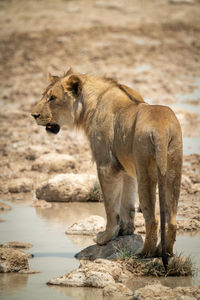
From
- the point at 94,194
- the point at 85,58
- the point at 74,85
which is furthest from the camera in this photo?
the point at 85,58

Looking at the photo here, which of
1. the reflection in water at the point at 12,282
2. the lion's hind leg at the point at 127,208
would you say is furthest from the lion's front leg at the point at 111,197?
the reflection in water at the point at 12,282

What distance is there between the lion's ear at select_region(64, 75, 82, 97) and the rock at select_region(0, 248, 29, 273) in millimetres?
2455

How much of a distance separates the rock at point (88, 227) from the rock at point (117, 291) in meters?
3.08

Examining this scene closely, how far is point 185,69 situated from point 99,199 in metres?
13.8

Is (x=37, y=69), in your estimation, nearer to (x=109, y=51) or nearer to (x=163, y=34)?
(x=109, y=51)

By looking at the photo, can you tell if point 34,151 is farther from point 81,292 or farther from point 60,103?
point 81,292

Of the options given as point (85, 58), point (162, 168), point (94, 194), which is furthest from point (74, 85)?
point (85, 58)

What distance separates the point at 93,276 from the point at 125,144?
1.72m

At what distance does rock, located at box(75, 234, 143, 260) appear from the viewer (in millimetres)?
8500

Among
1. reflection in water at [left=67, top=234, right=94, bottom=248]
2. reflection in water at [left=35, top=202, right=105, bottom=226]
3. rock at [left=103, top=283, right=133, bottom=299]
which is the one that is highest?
rock at [left=103, top=283, right=133, bottom=299]

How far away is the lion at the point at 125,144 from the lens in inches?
300

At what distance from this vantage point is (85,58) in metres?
27.2

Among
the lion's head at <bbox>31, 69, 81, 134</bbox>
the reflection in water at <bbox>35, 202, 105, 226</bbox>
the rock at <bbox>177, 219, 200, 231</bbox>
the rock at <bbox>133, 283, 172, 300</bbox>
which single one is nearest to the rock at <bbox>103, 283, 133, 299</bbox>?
the rock at <bbox>133, 283, 172, 300</bbox>

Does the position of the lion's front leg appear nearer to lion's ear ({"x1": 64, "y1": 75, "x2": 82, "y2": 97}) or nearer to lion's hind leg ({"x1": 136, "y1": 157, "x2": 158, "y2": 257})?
lion's hind leg ({"x1": 136, "y1": 157, "x2": 158, "y2": 257})
